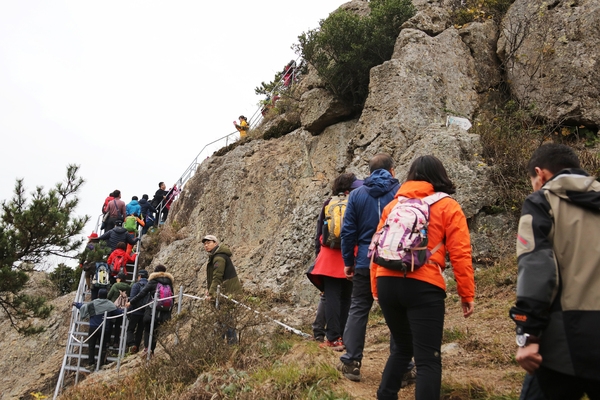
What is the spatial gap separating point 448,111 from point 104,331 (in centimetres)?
861

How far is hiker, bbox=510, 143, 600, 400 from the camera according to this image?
2.66 metres

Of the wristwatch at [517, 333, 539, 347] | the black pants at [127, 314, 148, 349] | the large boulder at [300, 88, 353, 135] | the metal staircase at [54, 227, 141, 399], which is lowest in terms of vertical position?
the metal staircase at [54, 227, 141, 399]

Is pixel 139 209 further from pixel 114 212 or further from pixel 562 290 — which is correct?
pixel 562 290

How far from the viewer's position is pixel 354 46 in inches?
561

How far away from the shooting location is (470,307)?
4043 mm

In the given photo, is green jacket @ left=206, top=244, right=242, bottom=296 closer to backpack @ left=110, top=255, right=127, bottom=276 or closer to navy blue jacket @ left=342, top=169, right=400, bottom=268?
navy blue jacket @ left=342, top=169, right=400, bottom=268

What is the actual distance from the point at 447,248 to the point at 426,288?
0.43 m

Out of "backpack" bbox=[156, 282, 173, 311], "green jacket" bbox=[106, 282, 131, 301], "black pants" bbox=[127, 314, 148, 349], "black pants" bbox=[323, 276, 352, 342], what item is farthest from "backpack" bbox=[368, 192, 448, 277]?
"green jacket" bbox=[106, 282, 131, 301]

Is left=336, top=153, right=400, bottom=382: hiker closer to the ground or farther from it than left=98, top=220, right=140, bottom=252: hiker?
farther from it

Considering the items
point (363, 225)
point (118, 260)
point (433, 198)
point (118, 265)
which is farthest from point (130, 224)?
point (433, 198)

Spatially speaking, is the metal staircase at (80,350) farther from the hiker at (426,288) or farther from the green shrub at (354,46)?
the green shrub at (354,46)

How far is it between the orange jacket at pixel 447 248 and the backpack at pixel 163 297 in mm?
6411

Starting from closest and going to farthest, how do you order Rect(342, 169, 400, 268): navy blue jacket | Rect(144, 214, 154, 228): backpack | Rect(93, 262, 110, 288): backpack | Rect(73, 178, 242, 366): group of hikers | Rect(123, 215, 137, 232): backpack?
Rect(342, 169, 400, 268): navy blue jacket < Rect(73, 178, 242, 366): group of hikers < Rect(93, 262, 110, 288): backpack < Rect(123, 215, 137, 232): backpack < Rect(144, 214, 154, 228): backpack

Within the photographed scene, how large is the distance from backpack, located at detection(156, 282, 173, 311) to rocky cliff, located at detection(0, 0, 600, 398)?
6.24ft
